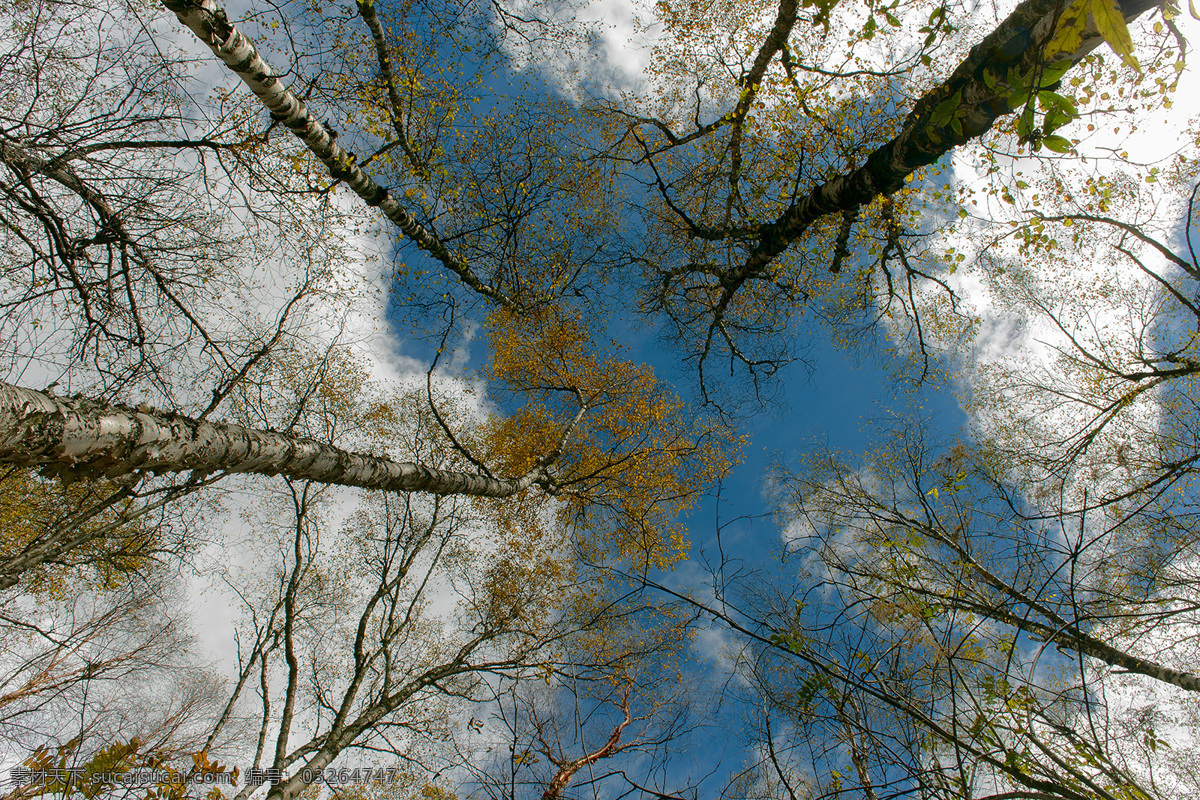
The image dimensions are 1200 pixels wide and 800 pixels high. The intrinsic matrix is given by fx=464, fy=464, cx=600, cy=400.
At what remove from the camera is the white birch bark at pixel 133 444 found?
92.0 inches

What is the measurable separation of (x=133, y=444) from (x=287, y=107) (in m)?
3.87

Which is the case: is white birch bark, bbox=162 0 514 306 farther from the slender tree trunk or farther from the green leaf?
the green leaf

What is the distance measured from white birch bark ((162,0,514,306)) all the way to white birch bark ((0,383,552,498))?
3.24 m

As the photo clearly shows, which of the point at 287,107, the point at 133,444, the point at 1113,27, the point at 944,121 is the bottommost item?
the point at 1113,27

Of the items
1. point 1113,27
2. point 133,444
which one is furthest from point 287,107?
point 1113,27

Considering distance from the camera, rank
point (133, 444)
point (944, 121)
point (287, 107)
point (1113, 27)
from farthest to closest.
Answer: point (287, 107)
point (133, 444)
point (944, 121)
point (1113, 27)

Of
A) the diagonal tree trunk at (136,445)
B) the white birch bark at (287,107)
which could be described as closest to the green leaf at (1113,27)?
the diagonal tree trunk at (136,445)

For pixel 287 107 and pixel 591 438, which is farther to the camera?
pixel 591 438

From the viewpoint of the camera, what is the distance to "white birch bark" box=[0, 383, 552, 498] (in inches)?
92.0

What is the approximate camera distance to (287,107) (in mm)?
4730

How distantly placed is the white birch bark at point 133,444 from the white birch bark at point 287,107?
3243 millimetres

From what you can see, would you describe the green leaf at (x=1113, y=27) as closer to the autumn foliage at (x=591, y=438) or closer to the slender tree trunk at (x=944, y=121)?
the slender tree trunk at (x=944, y=121)

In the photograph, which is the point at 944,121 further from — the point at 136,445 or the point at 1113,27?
the point at 136,445

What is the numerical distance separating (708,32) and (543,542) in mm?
10196
